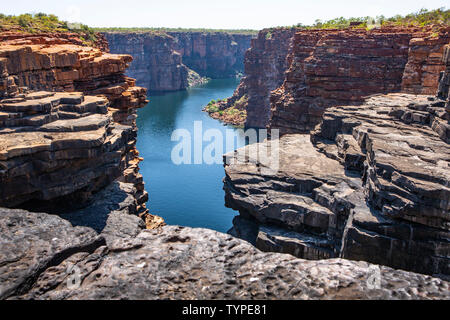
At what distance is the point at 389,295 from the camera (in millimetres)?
6969

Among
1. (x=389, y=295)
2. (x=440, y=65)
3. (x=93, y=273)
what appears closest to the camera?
(x=389, y=295)

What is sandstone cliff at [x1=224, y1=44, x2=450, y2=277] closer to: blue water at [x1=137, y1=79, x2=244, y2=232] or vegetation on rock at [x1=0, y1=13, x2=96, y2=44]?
blue water at [x1=137, y1=79, x2=244, y2=232]

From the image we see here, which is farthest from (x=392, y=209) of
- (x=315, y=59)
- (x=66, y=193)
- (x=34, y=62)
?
(x=315, y=59)

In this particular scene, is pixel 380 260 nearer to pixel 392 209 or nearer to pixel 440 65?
pixel 392 209

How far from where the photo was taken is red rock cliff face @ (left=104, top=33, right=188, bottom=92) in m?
105

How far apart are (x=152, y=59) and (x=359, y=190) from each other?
9877 cm

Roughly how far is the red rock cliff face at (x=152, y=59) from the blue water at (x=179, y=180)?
37.4 m

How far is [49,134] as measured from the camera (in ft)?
48.6

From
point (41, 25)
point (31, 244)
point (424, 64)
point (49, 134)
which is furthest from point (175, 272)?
point (41, 25)

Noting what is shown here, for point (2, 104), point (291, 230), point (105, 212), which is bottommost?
point (291, 230)

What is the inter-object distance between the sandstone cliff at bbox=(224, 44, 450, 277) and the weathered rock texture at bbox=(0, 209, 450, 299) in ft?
23.4

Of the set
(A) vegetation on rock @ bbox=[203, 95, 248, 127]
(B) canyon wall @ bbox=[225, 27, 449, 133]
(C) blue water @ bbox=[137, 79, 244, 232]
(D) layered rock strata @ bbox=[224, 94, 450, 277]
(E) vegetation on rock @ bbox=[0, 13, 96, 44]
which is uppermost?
(E) vegetation on rock @ bbox=[0, 13, 96, 44]

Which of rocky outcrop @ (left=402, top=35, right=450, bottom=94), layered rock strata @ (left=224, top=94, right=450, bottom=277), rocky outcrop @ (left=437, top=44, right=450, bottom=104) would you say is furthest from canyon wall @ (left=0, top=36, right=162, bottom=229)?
rocky outcrop @ (left=402, top=35, right=450, bottom=94)
